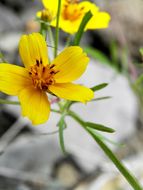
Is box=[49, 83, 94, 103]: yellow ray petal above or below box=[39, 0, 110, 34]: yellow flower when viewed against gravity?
below

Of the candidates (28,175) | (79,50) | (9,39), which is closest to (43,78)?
(79,50)

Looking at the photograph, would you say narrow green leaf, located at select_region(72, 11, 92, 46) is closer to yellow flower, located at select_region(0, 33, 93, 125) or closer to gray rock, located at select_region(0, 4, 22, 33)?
yellow flower, located at select_region(0, 33, 93, 125)

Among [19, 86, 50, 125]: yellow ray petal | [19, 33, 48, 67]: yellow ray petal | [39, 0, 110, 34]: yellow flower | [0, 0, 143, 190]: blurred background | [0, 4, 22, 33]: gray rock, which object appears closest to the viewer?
[19, 86, 50, 125]: yellow ray petal

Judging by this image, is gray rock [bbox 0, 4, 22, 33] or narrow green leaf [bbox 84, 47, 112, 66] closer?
narrow green leaf [bbox 84, 47, 112, 66]

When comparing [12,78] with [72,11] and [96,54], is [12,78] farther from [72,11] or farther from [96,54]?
[96,54]

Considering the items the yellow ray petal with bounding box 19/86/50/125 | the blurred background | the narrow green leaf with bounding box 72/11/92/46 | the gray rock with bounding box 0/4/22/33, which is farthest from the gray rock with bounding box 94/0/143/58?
the yellow ray petal with bounding box 19/86/50/125

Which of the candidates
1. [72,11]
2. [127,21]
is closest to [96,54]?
[72,11]

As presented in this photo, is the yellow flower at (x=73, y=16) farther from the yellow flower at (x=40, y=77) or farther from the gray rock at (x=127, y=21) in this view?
the gray rock at (x=127, y=21)

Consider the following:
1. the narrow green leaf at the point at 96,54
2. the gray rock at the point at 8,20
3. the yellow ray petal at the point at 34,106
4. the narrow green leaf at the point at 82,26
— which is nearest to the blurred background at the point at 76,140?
the gray rock at the point at 8,20
